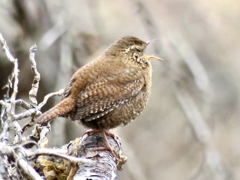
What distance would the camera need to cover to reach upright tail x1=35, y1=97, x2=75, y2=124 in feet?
10.2

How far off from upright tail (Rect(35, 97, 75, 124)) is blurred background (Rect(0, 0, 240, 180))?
1.18m

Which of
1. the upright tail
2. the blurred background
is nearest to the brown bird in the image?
the upright tail

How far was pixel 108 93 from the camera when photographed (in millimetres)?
3877

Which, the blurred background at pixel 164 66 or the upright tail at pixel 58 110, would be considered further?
the blurred background at pixel 164 66

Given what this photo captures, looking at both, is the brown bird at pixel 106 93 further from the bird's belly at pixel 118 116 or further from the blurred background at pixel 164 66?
the blurred background at pixel 164 66

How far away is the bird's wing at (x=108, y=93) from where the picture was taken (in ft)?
12.2

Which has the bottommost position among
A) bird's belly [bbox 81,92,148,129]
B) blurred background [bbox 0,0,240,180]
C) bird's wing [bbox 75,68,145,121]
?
bird's belly [bbox 81,92,148,129]

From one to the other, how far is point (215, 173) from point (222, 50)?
378cm

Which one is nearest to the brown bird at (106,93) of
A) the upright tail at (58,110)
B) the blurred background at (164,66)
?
the upright tail at (58,110)

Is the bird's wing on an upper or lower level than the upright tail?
upper

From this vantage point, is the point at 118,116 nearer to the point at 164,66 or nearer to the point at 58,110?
the point at 58,110

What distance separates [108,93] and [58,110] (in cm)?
48

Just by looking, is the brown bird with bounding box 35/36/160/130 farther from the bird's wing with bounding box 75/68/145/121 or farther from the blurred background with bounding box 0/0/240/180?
the blurred background with bounding box 0/0/240/180

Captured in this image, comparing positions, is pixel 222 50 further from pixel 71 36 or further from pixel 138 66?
pixel 138 66
